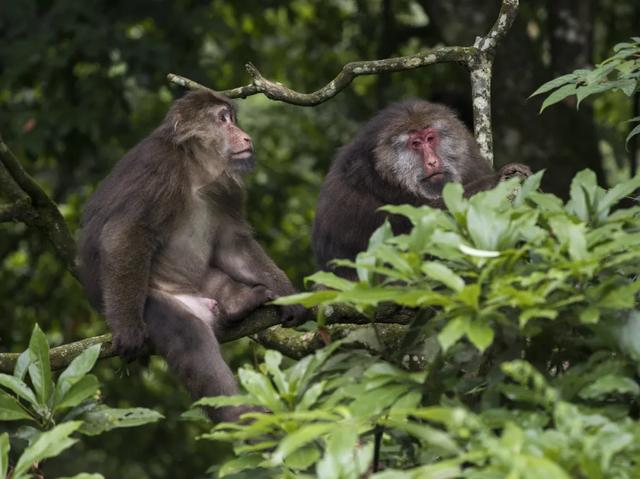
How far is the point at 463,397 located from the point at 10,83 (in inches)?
248

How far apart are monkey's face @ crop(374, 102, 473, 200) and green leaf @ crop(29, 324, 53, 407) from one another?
3513 mm

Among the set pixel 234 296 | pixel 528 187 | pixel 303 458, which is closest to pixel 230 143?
pixel 234 296

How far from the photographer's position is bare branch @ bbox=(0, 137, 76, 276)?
6.06 meters

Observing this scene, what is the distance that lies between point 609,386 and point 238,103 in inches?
220

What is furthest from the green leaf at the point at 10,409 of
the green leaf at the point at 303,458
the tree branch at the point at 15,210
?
the tree branch at the point at 15,210

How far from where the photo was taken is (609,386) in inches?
100

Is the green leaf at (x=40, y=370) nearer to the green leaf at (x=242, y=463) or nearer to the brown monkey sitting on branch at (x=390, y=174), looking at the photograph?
the green leaf at (x=242, y=463)

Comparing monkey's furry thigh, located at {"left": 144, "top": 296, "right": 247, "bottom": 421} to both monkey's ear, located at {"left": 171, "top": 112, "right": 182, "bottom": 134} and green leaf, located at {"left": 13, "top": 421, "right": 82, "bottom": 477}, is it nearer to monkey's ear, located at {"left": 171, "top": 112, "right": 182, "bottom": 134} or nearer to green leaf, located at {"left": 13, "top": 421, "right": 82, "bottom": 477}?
monkey's ear, located at {"left": 171, "top": 112, "right": 182, "bottom": 134}

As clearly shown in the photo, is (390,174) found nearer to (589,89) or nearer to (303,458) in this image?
Result: (589,89)

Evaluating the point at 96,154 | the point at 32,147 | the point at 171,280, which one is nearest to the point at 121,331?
the point at 171,280

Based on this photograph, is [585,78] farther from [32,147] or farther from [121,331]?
[32,147]

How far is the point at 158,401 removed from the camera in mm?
9992

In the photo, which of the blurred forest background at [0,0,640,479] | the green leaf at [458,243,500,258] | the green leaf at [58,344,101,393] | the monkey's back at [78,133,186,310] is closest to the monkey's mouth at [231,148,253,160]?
the monkey's back at [78,133,186,310]

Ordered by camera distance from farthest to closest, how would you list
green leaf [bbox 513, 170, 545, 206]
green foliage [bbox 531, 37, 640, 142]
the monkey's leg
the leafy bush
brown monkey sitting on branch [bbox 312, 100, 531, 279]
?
brown monkey sitting on branch [bbox 312, 100, 531, 279]
the monkey's leg
green foliage [bbox 531, 37, 640, 142]
green leaf [bbox 513, 170, 545, 206]
the leafy bush
